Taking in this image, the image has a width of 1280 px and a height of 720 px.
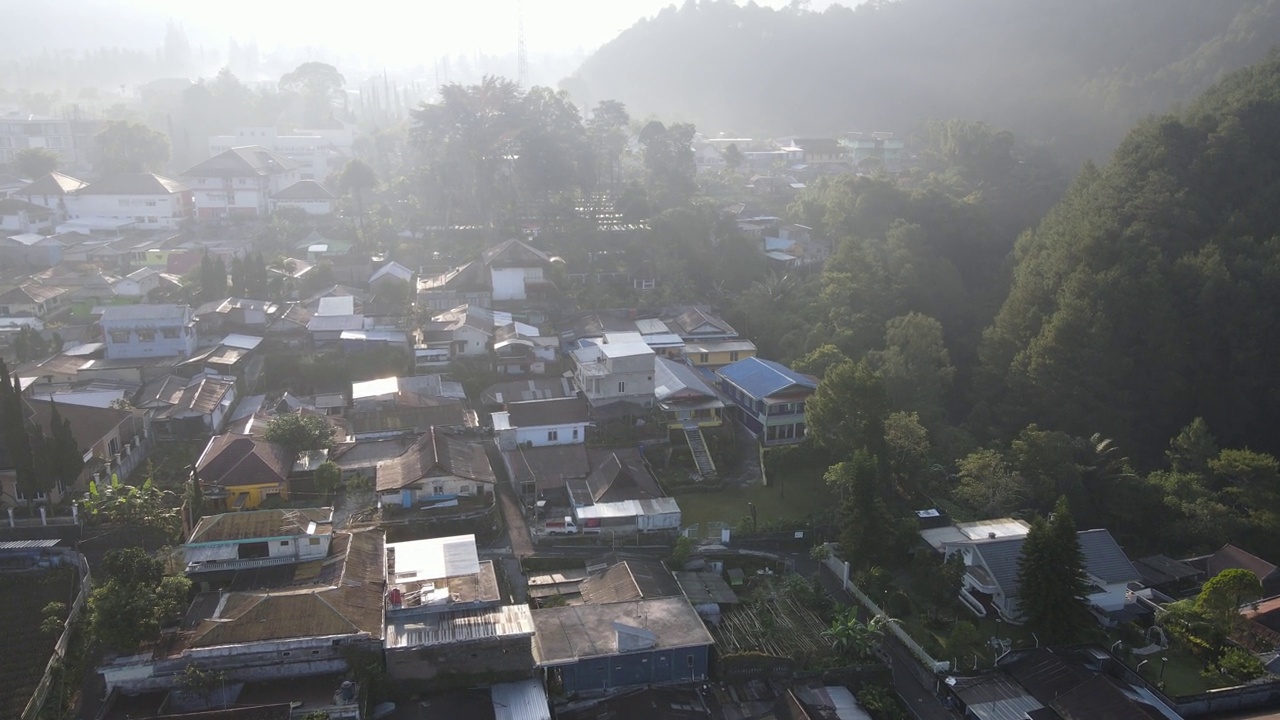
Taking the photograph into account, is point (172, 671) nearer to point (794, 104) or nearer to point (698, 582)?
point (698, 582)

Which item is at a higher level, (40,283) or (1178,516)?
(40,283)

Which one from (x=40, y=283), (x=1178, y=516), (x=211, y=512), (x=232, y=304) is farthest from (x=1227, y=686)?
(x=40, y=283)

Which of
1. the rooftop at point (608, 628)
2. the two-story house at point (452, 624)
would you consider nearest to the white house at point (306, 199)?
the two-story house at point (452, 624)

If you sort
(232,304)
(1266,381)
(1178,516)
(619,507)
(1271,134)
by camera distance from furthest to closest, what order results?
1. (1271,134)
2. (232,304)
3. (1266,381)
4. (1178,516)
5. (619,507)

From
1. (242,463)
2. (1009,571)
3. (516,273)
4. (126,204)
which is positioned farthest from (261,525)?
(126,204)

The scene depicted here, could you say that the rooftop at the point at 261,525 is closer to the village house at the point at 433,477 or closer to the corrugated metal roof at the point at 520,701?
the village house at the point at 433,477

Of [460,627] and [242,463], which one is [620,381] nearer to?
[242,463]
